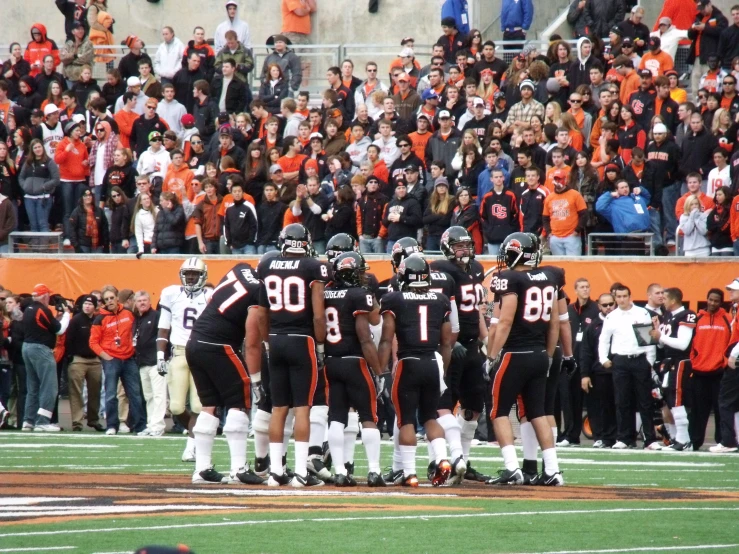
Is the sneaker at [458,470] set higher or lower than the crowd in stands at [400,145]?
lower

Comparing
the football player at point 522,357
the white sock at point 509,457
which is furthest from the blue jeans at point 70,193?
the white sock at point 509,457

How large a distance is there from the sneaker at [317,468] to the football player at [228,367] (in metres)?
0.41

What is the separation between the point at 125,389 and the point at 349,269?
308 inches

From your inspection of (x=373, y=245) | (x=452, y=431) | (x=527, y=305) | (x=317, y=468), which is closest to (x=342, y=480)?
(x=317, y=468)

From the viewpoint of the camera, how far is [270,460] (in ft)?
32.5

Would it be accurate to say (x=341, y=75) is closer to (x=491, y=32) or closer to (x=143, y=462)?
(x=491, y=32)

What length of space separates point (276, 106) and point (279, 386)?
12172mm

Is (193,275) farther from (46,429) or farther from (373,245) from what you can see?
(373,245)

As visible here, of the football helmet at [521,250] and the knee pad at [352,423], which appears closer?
the knee pad at [352,423]

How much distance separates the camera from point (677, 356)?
595 inches

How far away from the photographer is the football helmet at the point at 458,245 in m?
10.9

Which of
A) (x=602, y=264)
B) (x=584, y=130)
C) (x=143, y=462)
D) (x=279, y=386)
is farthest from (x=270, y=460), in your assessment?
(x=584, y=130)

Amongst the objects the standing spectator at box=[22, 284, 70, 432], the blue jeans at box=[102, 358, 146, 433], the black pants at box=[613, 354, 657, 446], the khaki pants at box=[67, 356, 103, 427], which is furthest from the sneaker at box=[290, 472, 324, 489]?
the khaki pants at box=[67, 356, 103, 427]

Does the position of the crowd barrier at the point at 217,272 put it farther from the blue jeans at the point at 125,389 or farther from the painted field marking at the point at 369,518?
the painted field marking at the point at 369,518
